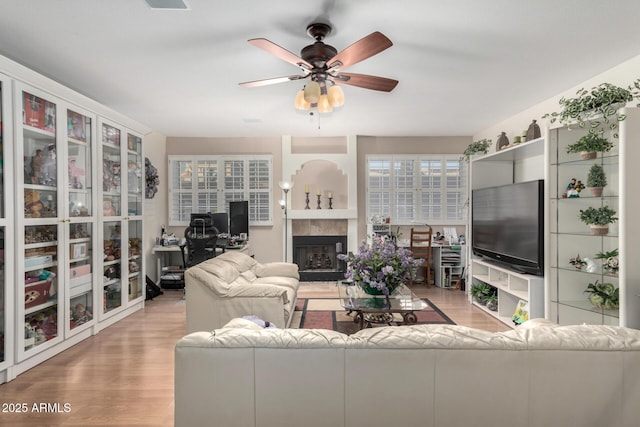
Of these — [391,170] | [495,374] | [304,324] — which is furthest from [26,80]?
[391,170]

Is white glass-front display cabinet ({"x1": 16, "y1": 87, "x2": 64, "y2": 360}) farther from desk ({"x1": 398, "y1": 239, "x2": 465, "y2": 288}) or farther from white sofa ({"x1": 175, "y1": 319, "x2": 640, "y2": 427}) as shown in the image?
desk ({"x1": 398, "y1": 239, "x2": 465, "y2": 288})

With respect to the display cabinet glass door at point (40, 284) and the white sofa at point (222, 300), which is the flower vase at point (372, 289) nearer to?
the white sofa at point (222, 300)

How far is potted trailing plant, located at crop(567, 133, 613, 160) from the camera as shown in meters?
3.03

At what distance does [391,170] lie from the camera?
654 centimetres

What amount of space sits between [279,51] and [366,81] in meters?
0.78

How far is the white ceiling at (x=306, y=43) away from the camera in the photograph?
7.74 feet

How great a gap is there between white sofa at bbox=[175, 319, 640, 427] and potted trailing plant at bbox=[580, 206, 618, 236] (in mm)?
1969

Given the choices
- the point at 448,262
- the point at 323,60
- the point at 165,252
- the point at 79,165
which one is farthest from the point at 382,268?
the point at 165,252

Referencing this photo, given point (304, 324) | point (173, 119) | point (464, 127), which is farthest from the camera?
point (464, 127)

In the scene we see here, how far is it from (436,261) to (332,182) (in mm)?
2300

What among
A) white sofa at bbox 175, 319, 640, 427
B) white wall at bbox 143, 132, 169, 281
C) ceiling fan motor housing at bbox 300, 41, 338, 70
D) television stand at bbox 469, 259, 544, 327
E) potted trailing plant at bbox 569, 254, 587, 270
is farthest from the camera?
white wall at bbox 143, 132, 169, 281

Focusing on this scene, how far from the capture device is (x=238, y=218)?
20.2ft

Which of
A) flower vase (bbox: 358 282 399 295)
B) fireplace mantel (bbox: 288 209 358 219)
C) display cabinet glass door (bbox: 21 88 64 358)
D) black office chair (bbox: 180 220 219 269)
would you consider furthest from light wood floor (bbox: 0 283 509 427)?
fireplace mantel (bbox: 288 209 358 219)

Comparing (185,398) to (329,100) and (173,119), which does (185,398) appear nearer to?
(329,100)
